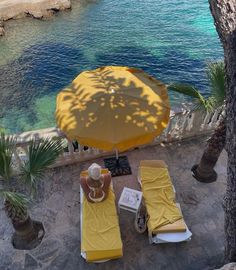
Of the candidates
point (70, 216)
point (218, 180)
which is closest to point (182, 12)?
point (218, 180)

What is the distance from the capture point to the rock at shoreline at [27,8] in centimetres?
2452

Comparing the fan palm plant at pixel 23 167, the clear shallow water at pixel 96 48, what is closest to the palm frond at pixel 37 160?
the fan palm plant at pixel 23 167

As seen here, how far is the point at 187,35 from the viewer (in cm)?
2356

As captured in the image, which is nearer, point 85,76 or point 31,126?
point 85,76

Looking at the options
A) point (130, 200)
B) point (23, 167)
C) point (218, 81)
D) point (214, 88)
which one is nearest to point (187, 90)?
point (214, 88)

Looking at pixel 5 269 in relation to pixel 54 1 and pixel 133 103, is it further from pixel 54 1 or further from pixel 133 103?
pixel 54 1

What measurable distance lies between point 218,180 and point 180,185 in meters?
1.14

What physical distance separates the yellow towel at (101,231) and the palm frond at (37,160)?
1.90 meters

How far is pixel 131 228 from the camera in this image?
25.4 ft

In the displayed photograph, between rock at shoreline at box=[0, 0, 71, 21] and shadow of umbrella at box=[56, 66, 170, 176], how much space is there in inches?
794

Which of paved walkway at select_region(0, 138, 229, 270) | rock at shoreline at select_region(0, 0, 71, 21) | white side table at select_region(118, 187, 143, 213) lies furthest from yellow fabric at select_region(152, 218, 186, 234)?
rock at shoreline at select_region(0, 0, 71, 21)

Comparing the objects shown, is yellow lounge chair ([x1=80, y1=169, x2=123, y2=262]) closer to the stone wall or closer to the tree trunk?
the tree trunk

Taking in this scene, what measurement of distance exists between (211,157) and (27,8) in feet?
73.4

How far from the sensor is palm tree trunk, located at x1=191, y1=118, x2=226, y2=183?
772cm
